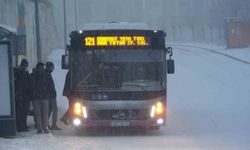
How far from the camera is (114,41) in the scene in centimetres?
1745

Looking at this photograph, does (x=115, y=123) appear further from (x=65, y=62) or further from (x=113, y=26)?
(x=113, y=26)

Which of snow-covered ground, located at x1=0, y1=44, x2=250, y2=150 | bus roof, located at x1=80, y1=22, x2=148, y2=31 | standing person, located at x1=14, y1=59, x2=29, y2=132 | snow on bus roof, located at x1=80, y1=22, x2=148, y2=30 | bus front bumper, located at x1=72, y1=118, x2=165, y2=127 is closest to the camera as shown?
snow-covered ground, located at x1=0, y1=44, x2=250, y2=150

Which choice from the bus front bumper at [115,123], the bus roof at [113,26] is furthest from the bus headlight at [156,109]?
the bus roof at [113,26]

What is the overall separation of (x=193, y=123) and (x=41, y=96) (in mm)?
5238

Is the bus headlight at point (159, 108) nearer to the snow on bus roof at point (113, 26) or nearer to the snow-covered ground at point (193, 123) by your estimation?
the snow-covered ground at point (193, 123)

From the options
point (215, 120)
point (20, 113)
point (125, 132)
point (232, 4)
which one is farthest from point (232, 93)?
point (232, 4)

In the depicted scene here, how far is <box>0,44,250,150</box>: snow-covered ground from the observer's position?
15039mm

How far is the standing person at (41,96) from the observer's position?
17.0 metres

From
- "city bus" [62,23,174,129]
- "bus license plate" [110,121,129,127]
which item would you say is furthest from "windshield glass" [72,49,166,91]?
"bus license plate" [110,121,129,127]

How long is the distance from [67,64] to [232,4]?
7112cm

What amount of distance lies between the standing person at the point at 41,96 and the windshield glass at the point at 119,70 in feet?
2.30

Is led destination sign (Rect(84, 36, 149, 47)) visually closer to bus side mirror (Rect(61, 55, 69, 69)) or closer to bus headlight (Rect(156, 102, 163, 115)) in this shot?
bus side mirror (Rect(61, 55, 69, 69))

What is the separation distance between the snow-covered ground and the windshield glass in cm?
125

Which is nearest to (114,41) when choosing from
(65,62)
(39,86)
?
(65,62)
